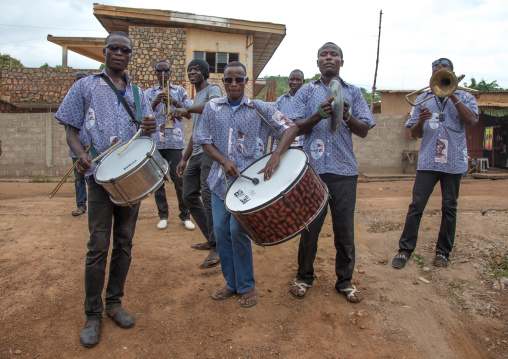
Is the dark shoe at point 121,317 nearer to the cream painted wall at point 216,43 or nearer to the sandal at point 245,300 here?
the sandal at point 245,300

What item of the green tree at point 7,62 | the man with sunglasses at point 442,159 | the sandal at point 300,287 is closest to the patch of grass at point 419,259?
the man with sunglasses at point 442,159

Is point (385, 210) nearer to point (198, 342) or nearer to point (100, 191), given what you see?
point (198, 342)

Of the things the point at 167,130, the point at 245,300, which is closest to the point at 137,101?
the point at 245,300

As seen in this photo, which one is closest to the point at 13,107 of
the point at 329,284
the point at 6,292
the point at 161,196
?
the point at 161,196

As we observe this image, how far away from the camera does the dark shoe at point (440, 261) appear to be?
14.0 feet

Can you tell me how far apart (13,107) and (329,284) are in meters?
18.6

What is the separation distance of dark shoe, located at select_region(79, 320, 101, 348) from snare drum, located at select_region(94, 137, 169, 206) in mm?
912

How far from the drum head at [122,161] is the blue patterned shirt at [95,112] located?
4.9 inches

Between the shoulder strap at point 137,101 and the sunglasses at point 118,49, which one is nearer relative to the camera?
the sunglasses at point 118,49

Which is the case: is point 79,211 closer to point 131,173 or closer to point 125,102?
point 125,102

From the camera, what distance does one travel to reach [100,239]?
292 cm

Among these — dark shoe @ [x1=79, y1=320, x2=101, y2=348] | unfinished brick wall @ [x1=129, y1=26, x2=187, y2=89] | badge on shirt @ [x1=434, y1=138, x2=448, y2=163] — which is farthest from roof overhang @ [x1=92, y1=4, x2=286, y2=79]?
dark shoe @ [x1=79, y1=320, x2=101, y2=348]

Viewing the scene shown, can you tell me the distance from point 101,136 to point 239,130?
1.08 m

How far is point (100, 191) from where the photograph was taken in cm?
292
